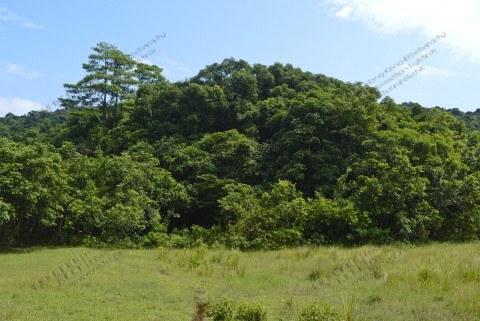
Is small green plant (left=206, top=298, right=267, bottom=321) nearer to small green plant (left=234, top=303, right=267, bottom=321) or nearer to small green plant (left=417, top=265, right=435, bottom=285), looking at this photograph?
small green plant (left=234, top=303, right=267, bottom=321)

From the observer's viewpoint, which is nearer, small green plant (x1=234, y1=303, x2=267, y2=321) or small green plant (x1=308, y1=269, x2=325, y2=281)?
small green plant (x1=234, y1=303, x2=267, y2=321)

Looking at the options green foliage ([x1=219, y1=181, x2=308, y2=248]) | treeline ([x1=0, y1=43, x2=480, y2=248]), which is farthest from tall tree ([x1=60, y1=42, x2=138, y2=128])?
green foliage ([x1=219, y1=181, x2=308, y2=248])

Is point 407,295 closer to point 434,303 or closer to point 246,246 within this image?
point 434,303

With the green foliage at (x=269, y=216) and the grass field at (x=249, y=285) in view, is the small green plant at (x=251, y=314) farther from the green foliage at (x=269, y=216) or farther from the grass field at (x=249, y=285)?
the green foliage at (x=269, y=216)

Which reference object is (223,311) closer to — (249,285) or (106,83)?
(249,285)

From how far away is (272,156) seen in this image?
31.7 m

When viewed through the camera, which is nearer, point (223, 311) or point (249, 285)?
point (223, 311)

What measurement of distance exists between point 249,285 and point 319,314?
5848 mm

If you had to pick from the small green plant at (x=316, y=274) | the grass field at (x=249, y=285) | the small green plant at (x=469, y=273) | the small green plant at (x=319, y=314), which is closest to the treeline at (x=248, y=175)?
the grass field at (x=249, y=285)

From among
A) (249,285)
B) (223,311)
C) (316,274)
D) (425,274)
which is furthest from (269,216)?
(223,311)

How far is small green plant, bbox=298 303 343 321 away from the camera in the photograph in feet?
22.8

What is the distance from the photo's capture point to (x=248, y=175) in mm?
30438

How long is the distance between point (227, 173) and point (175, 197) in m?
4.72

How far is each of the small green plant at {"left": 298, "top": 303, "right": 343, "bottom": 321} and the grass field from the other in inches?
57.1
